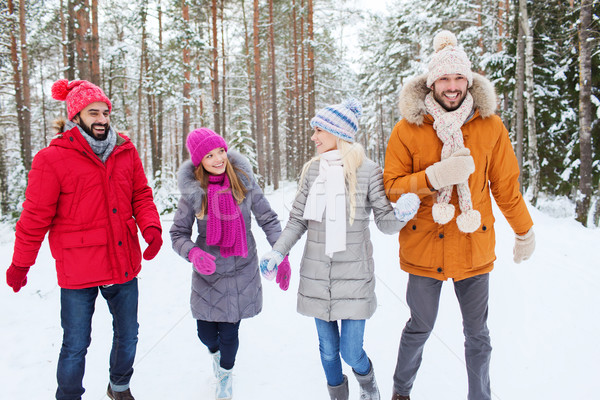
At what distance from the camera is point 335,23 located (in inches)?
665

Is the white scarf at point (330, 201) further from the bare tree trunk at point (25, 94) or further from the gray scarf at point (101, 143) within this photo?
the bare tree trunk at point (25, 94)

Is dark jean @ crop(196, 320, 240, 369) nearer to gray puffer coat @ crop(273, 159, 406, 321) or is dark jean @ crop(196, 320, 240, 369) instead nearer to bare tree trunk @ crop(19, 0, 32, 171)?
gray puffer coat @ crop(273, 159, 406, 321)

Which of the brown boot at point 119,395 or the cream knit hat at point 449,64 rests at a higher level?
the cream knit hat at point 449,64

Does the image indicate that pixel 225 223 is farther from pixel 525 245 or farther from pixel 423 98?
pixel 525 245

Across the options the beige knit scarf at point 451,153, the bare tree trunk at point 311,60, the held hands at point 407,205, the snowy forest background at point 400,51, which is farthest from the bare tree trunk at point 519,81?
the held hands at point 407,205

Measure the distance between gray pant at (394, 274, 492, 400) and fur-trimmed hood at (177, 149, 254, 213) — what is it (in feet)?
5.27

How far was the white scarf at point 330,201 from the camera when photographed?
2.54 m

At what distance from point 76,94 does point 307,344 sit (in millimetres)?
3247

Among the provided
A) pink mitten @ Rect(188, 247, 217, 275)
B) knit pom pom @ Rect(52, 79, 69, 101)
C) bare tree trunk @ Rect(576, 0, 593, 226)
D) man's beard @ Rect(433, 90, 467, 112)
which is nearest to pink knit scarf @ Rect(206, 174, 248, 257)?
pink mitten @ Rect(188, 247, 217, 275)

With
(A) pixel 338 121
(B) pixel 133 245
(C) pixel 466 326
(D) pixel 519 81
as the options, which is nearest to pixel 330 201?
(A) pixel 338 121

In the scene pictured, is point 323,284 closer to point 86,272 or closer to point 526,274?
point 86,272

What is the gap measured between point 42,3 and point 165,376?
16109mm

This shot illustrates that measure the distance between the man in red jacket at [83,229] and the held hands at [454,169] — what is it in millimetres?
2185

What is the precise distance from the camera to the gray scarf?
260cm
